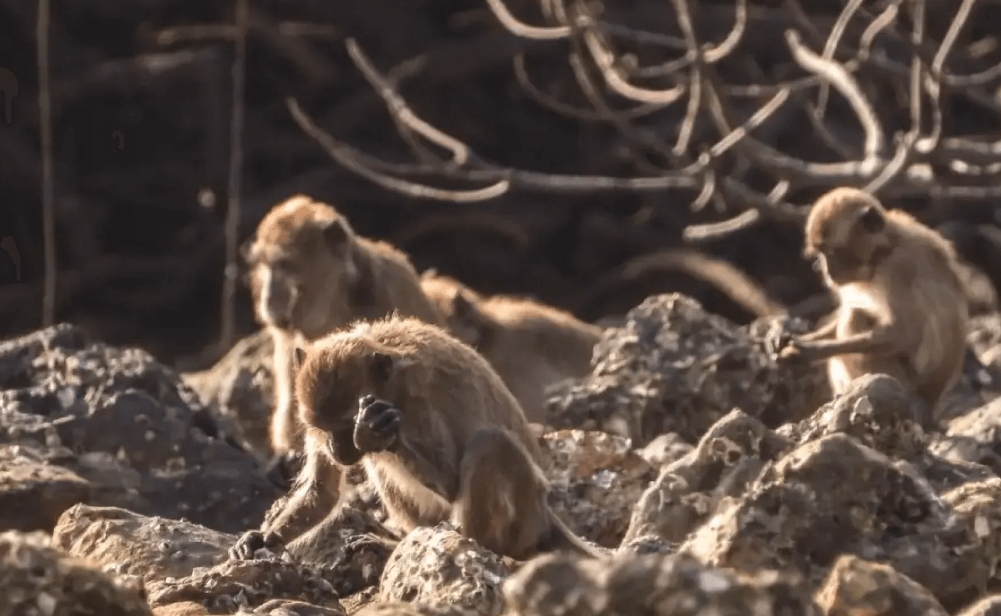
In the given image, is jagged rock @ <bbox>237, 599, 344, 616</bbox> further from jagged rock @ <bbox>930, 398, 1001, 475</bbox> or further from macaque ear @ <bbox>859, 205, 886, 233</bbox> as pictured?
macaque ear @ <bbox>859, 205, 886, 233</bbox>

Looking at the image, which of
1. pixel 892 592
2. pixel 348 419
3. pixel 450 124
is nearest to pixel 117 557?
pixel 348 419

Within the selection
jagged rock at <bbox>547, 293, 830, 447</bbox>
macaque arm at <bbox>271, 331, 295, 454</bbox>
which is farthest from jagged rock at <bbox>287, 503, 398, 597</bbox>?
jagged rock at <bbox>547, 293, 830, 447</bbox>

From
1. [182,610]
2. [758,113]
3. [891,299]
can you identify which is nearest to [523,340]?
[758,113]

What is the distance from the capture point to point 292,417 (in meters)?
6.75

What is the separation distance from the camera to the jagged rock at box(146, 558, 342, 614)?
3922mm

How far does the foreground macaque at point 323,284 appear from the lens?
7.45 m

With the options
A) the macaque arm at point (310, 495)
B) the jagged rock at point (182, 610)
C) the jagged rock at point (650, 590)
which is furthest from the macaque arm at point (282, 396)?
the jagged rock at point (650, 590)

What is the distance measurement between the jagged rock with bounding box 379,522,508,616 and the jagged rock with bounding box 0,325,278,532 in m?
1.52

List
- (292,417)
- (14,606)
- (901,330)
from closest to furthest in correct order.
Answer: (14,606), (292,417), (901,330)

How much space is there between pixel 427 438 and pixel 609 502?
0.57 metres

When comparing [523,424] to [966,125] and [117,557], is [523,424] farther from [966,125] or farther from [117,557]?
[966,125]

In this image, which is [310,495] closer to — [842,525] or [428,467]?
[428,467]

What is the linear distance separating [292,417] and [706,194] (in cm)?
282

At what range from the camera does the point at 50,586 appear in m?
3.04
